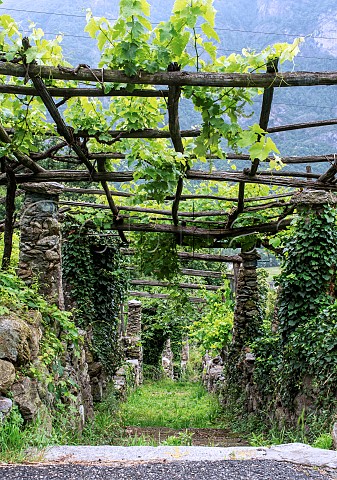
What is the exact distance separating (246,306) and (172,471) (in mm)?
8210

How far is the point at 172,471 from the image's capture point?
3.16 m

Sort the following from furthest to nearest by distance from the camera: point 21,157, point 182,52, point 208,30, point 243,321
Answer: point 243,321
point 21,157
point 182,52
point 208,30

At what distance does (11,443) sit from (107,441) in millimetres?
3580

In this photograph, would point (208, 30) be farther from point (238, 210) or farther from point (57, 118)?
point (238, 210)

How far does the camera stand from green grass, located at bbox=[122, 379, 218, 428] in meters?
10.1

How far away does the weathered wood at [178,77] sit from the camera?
364cm

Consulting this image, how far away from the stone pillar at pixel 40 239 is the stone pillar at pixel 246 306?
212 inches

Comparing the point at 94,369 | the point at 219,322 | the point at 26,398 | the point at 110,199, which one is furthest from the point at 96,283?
the point at 26,398

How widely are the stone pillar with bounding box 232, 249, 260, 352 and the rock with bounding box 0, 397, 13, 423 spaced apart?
7.56m

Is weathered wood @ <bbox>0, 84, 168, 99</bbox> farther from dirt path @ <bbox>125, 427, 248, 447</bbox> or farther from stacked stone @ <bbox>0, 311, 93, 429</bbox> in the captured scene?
dirt path @ <bbox>125, 427, 248, 447</bbox>

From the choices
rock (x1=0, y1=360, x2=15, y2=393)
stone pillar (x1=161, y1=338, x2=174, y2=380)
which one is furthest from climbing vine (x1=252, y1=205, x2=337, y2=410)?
stone pillar (x1=161, y1=338, x2=174, y2=380)

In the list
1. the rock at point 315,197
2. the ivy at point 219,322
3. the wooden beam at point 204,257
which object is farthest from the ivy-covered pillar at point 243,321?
the rock at point 315,197

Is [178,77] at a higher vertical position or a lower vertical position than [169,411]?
higher

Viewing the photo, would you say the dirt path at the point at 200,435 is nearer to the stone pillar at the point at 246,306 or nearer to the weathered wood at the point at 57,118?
the stone pillar at the point at 246,306
